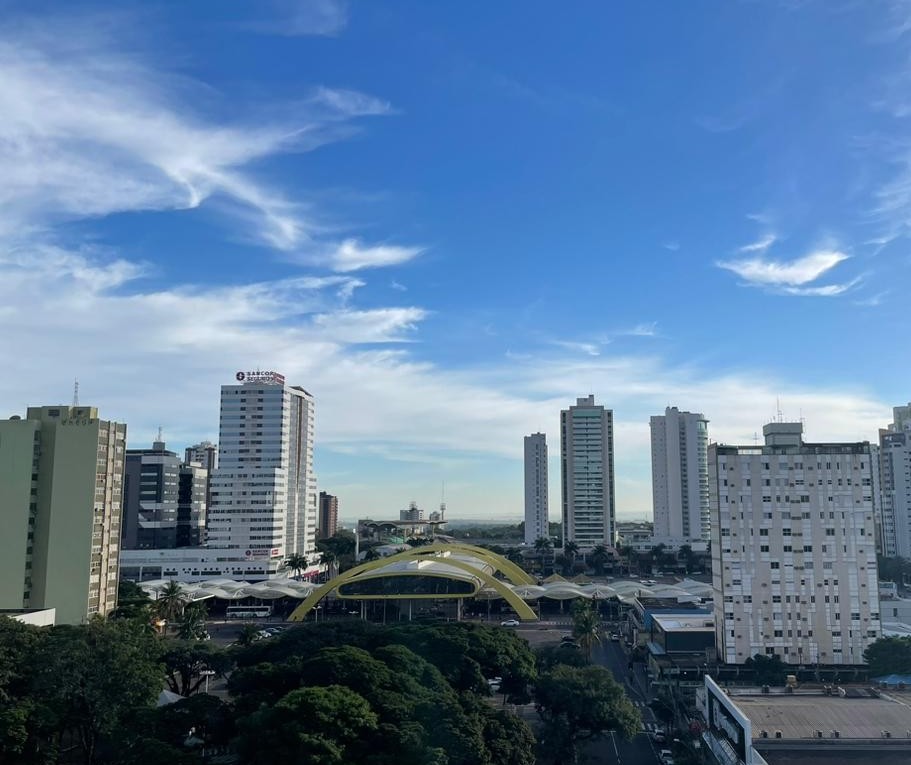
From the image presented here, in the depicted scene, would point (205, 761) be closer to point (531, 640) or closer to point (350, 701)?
point (350, 701)

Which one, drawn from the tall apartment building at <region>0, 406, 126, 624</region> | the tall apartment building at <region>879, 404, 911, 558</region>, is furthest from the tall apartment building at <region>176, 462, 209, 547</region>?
the tall apartment building at <region>879, 404, 911, 558</region>

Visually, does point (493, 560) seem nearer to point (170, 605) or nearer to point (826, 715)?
point (170, 605)

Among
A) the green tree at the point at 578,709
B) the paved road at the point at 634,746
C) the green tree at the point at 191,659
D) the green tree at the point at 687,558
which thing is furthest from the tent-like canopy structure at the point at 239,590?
the green tree at the point at 687,558

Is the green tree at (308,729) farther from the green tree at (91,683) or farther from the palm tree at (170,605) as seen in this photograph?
the palm tree at (170,605)

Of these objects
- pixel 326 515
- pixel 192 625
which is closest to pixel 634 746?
pixel 192 625

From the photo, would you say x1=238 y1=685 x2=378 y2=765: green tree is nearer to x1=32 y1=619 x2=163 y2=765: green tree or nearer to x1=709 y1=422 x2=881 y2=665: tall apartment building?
x1=32 y1=619 x2=163 y2=765: green tree

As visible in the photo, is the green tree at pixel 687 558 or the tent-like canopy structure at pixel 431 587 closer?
the tent-like canopy structure at pixel 431 587
